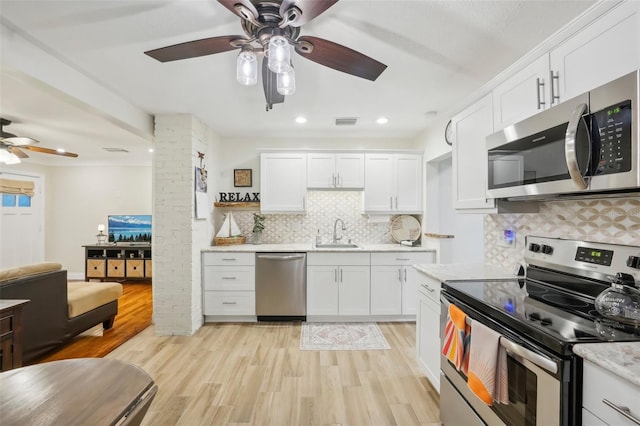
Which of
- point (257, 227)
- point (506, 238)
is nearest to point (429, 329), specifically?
point (506, 238)

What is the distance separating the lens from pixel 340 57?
1.56 m

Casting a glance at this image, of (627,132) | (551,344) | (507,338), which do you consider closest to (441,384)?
(507,338)

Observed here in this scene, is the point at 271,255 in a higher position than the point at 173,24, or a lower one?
lower

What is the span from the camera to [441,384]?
76.9 inches

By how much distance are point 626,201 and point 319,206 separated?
327 centimetres

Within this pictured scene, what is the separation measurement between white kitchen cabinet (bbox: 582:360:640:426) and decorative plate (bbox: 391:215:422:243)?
3.25 meters

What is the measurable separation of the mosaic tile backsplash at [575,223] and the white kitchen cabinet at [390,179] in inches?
66.0

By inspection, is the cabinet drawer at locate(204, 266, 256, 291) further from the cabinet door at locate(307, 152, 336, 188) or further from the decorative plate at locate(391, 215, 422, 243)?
the decorative plate at locate(391, 215, 422, 243)

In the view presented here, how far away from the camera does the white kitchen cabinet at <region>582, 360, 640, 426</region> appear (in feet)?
2.80

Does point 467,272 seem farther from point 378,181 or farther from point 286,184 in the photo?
point 286,184

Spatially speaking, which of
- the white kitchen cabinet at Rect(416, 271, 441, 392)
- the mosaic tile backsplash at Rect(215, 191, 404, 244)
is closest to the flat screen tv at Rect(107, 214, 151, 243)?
the mosaic tile backsplash at Rect(215, 191, 404, 244)

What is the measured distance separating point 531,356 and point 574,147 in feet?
2.90

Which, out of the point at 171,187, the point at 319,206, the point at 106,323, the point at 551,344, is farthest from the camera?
the point at 319,206

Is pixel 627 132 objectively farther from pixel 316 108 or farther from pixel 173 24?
pixel 316 108
